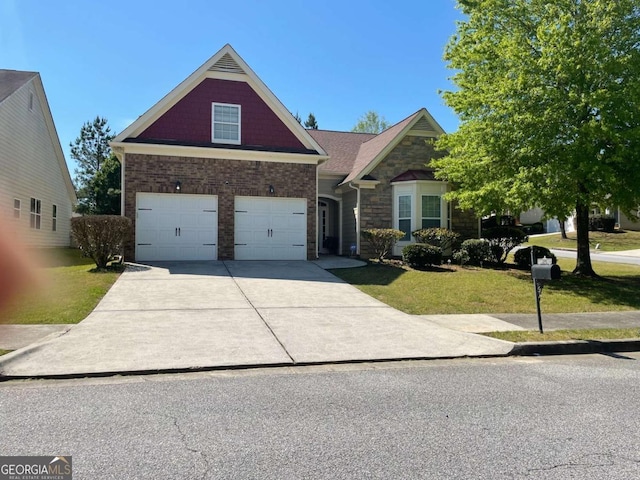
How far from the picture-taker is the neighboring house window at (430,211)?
60.8 feet

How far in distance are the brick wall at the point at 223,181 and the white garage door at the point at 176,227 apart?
21cm

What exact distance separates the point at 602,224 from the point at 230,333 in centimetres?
3857

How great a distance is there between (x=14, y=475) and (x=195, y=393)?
1868 mm

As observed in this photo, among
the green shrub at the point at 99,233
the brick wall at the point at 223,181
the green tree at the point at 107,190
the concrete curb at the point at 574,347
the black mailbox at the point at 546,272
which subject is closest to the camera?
the concrete curb at the point at 574,347

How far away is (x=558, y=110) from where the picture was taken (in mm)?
12008

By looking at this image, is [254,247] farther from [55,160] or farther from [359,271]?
[55,160]

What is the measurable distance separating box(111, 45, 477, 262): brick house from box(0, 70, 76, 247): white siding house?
5324 millimetres

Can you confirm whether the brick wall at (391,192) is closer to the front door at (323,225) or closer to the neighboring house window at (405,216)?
the neighboring house window at (405,216)

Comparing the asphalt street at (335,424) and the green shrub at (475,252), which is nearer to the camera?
the asphalt street at (335,424)

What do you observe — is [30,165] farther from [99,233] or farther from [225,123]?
[99,233]

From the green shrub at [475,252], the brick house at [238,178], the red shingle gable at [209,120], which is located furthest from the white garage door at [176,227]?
the green shrub at [475,252]

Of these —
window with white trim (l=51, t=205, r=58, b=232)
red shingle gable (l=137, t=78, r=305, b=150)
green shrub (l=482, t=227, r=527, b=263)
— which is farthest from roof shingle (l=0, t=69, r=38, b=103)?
green shrub (l=482, t=227, r=527, b=263)

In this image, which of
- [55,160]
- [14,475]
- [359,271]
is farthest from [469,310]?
[55,160]

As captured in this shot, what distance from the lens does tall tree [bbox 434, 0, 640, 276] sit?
11766 mm
